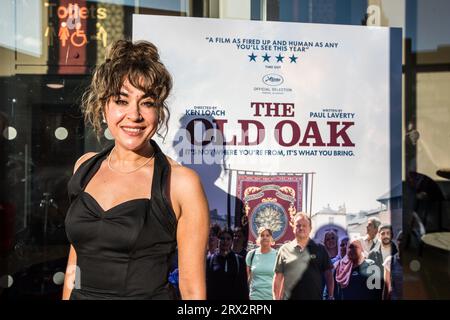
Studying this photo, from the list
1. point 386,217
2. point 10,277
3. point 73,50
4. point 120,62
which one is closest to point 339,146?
point 386,217

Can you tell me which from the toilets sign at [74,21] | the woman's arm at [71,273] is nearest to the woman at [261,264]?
the woman's arm at [71,273]

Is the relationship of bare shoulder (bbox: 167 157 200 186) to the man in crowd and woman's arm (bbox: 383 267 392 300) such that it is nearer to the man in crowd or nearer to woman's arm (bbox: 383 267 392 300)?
the man in crowd

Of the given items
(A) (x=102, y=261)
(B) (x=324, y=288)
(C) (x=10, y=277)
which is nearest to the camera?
(A) (x=102, y=261)

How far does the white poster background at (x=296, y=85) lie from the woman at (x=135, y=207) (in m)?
0.49

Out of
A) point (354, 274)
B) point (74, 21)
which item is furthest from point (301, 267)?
point (74, 21)

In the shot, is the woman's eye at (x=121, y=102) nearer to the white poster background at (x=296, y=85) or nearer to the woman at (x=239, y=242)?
the white poster background at (x=296, y=85)

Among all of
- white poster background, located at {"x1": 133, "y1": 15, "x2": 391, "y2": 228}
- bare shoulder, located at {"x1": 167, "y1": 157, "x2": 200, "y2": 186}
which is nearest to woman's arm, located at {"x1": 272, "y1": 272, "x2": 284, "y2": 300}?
white poster background, located at {"x1": 133, "y1": 15, "x2": 391, "y2": 228}

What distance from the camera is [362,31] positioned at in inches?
85.9

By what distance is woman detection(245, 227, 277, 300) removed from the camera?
2.14m

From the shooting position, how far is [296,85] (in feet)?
7.03

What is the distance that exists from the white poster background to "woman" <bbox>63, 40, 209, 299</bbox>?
494 millimetres

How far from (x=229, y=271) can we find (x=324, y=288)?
0.47 meters

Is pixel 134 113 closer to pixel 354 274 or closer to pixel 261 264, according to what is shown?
pixel 261 264

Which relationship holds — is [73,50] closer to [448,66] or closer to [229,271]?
[229,271]
